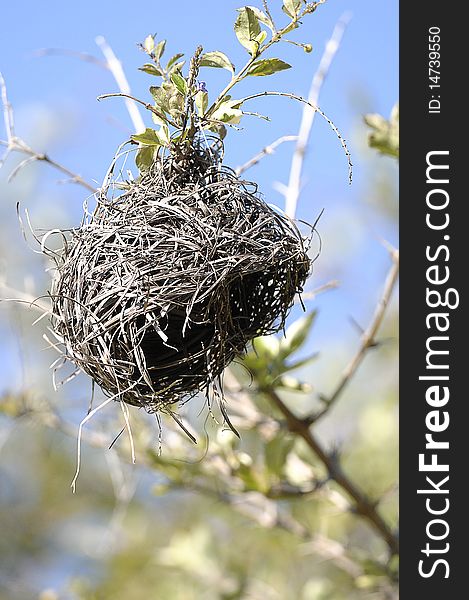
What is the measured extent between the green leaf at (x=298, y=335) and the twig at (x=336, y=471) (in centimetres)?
11

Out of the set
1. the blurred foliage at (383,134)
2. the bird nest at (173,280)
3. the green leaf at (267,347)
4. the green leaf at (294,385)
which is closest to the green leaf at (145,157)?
the bird nest at (173,280)

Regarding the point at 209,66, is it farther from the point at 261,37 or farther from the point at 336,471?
the point at 336,471

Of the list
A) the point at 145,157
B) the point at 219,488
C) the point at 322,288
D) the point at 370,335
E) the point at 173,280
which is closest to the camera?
the point at 173,280

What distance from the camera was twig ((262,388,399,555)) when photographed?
210 centimetres

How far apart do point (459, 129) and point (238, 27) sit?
116 cm

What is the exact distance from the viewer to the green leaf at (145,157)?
4.96ft

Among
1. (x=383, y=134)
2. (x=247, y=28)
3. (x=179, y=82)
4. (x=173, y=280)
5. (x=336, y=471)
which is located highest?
(x=383, y=134)

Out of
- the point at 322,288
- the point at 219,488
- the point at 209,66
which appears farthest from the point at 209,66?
the point at 219,488

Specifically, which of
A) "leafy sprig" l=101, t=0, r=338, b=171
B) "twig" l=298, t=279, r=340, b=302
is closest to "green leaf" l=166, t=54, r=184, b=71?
"leafy sprig" l=101, t=0, r=338, b=171

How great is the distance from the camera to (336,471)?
7.39 ft

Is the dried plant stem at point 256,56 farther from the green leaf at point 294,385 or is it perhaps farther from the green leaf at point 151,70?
the green leaf at point 294,385

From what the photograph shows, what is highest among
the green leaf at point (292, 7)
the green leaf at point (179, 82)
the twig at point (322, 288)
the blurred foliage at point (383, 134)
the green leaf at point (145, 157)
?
the blurred foliage at point (383, 134)

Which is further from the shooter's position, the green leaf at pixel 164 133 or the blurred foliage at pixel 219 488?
the blurred foliage at pixel 219 488

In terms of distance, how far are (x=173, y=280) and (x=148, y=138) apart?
24 cm
